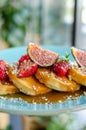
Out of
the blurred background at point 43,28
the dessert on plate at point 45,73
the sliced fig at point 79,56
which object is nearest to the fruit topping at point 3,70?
the dessert on plate at point 45,73

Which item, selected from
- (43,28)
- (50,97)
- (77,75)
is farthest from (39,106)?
(43,28)

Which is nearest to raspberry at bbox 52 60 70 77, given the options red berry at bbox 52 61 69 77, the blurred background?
red berry at bbox 52 61 69 77

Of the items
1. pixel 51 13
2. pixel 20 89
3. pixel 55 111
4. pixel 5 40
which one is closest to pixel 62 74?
pixel 20 89

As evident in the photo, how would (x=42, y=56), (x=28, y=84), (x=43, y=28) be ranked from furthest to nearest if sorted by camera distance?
(x=43, y=28)
(x=42, y=56)
(x=28, y=84)

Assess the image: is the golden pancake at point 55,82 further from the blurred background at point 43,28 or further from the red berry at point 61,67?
the blurred background at point 43,28

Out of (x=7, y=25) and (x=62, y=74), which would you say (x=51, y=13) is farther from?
(x=62, y=74)

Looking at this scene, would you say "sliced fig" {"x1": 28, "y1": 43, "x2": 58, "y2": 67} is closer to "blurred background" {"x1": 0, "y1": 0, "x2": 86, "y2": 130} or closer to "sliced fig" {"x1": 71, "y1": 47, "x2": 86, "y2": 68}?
"sliced fig" {"x1": 71, "y1": 47, "x2": 86, "y2": 68}

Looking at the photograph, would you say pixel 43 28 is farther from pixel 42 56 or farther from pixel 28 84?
pixel 28 84
